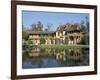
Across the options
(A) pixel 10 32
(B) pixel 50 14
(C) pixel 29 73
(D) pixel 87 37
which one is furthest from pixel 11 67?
(D) pixel 87 37

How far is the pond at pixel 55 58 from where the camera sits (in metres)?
2.12

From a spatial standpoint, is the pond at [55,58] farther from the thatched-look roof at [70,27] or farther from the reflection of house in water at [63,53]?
the thatched-look roof at [70,27]

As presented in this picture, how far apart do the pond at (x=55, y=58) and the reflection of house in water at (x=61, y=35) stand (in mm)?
82

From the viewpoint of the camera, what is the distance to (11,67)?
6.67 ft

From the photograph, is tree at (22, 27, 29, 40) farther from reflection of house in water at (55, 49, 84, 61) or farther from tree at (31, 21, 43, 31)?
reflection of house in water at (55, 49, 84, 61)

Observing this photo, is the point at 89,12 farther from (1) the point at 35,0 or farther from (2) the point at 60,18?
(1) the point at 35,0

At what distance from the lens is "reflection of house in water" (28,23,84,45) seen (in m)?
2.14

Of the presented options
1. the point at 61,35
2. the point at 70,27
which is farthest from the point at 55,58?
the point at 70,27

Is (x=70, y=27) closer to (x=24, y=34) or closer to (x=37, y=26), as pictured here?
(x=37, y=26)

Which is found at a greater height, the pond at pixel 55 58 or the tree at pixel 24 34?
the tree at pixel 24 34

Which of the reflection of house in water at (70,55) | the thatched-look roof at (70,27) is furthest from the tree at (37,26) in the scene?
the reflection of house in water at (70,55)

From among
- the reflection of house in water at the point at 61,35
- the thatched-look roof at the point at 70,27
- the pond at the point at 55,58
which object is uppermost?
the thatched-look roof at the point at 70,27

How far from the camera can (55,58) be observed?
219 cm

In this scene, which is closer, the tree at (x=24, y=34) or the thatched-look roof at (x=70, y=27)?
the tree at (x=24, y=34)
